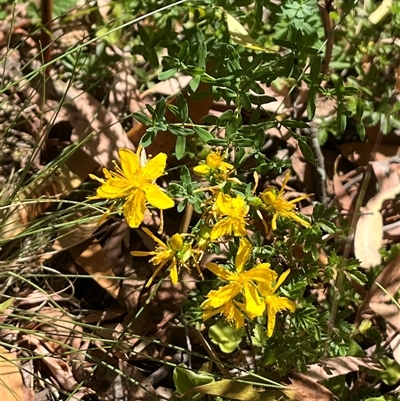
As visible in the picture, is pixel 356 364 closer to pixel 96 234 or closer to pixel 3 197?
pixel 96 234

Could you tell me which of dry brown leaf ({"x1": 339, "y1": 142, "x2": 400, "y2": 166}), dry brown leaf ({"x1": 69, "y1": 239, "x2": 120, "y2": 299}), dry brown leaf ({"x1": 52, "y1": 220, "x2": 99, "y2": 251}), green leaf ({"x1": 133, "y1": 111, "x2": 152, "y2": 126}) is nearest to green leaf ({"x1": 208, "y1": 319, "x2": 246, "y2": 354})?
dry brown leaf ({"x1": 69, "y1": 239, "x2": 120, "y2": 299})

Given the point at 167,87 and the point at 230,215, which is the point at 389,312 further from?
the point at 167,87

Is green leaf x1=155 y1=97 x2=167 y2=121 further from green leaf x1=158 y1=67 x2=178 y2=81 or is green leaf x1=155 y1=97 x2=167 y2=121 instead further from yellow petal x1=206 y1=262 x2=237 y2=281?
yellow petal x1=206 y1=262 x2=237 y2=281

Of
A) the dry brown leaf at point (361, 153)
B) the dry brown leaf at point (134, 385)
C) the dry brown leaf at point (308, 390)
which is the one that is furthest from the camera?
the dry brown leaf at point (361, 153)

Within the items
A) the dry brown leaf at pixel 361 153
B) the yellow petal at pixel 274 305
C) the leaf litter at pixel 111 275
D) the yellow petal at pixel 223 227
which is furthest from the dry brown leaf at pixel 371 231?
the yellow petal at pixel 223 227

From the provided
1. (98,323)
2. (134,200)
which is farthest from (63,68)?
(134,200)

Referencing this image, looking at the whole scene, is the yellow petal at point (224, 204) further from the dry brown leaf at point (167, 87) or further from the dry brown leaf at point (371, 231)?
the dry brown leaf at point (167, 87)
